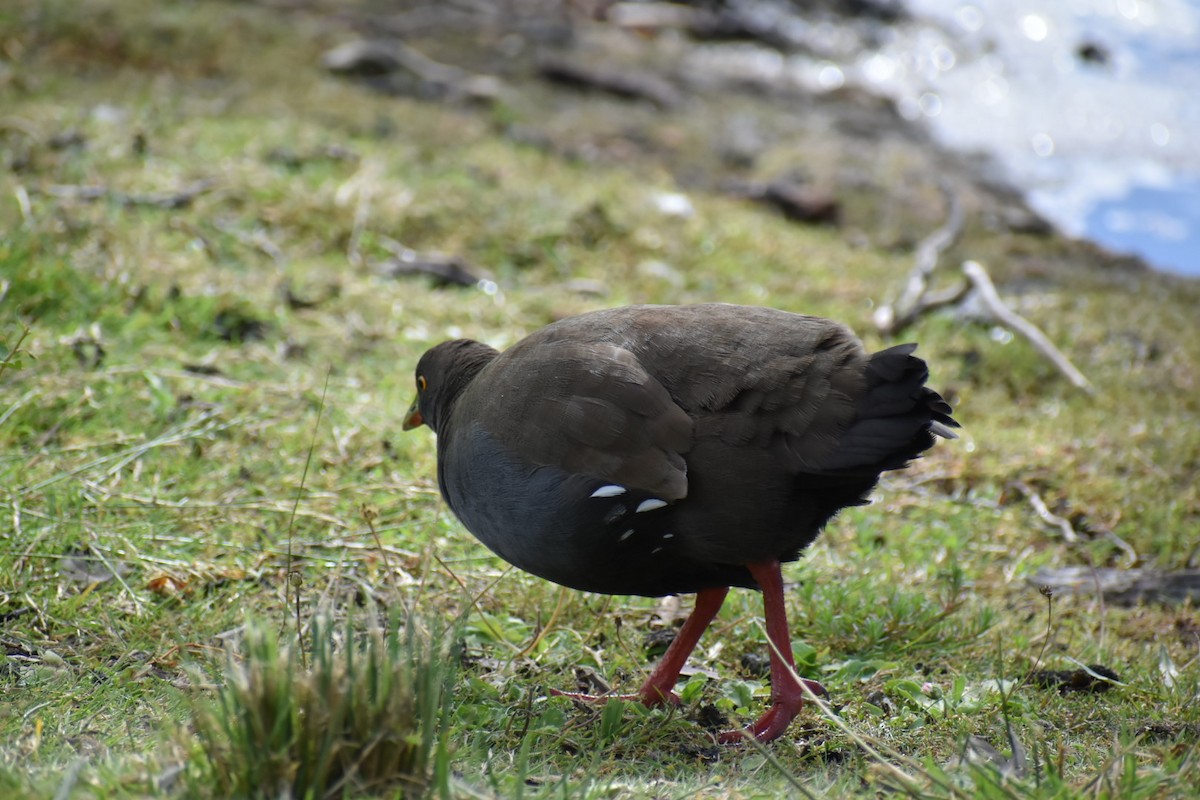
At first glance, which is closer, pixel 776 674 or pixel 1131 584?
pixel 776 674

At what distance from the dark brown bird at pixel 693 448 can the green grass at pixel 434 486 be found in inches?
15.4

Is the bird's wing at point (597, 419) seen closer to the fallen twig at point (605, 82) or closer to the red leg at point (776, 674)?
the red leg at point (776, 674)

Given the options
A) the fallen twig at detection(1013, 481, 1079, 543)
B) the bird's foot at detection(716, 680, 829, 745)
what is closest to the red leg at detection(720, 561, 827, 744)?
the bird's foot at detection(716, 680, 829, 745)

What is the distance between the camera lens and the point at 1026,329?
6.48 metres

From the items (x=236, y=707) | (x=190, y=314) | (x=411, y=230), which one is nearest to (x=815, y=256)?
(x=411, y=230)

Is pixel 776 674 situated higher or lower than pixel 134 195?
higher

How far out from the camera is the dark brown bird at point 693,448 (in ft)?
9.59

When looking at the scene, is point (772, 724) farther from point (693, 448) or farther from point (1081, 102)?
point (1081, 102)

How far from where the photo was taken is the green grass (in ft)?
9.77

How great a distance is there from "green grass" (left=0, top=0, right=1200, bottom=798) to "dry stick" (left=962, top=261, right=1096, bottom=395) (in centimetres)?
11

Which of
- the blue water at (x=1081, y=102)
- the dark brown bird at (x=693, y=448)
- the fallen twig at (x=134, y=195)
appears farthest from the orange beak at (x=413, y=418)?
the blue water at (x=1081, y=102)

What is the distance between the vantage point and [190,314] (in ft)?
18.1

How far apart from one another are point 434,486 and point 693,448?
69.1 inches

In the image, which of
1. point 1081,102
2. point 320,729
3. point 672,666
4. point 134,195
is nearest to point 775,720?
point 672,666
